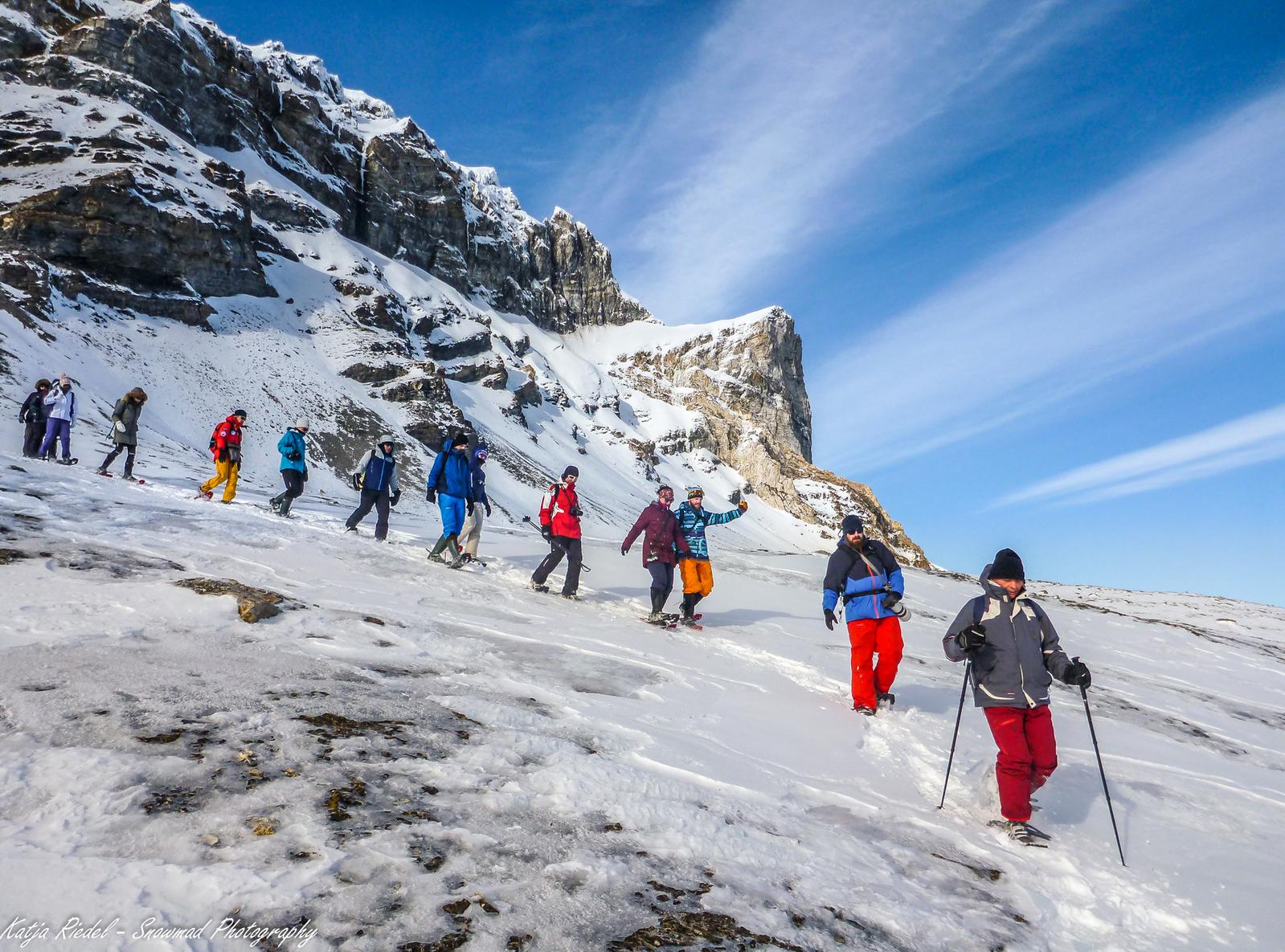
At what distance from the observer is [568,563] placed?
→ 36.1 ft

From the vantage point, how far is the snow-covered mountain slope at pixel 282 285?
134ft

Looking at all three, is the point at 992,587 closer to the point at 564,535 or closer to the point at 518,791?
the point at 518,791

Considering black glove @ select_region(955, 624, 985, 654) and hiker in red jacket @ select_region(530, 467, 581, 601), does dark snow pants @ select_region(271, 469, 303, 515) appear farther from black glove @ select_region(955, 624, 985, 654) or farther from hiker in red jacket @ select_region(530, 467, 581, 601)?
black glove @ select_region(955, 624, 985, 654)

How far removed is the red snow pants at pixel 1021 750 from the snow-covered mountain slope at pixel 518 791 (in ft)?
1.11

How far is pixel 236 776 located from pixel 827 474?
12912 cm

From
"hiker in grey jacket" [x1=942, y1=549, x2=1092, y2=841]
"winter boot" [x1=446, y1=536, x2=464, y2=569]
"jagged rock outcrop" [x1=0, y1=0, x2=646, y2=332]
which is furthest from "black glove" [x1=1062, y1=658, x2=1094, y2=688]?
"jagged rock outcrop" [x1=0, y1=0, x2=646, y2=332]

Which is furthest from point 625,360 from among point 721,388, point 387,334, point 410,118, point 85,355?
point 85,355

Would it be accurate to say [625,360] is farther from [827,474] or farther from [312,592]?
[312,592]

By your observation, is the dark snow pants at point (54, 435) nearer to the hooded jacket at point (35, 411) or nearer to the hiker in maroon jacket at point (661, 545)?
the hooded jacket at point (35, 411)

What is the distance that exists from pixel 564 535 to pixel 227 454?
27.9ft

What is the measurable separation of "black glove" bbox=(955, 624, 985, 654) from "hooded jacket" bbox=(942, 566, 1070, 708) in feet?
0.13

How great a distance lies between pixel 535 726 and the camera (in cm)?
456

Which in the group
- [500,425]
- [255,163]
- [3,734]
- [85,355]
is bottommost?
[3,734]

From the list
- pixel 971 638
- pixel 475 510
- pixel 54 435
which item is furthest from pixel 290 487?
pixel 971 638
